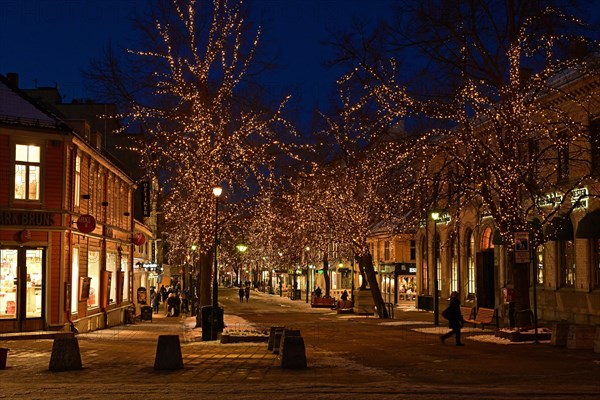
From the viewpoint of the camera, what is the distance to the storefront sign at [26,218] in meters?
28.0

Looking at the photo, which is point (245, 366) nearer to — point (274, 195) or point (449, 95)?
point (449, 95)

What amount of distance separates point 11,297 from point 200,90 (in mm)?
9615

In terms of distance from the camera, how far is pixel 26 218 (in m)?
28.3

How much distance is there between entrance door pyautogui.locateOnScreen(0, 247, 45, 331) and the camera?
28.1 meters

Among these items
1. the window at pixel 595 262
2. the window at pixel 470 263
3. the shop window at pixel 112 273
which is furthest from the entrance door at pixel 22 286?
the window at pixel 470 263

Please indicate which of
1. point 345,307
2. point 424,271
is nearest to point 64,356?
point 345,307

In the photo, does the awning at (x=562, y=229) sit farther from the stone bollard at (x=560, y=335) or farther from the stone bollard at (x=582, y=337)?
the stone bollard at (x=582, y=337)

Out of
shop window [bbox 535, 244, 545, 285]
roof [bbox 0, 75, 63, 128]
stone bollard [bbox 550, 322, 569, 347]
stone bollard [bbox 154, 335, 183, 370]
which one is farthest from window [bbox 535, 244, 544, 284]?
stone bollard [bbox 154, 335, 183, 370]

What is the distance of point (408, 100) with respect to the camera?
85.8ft

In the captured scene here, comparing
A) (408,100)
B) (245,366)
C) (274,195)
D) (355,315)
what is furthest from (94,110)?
(245,366)

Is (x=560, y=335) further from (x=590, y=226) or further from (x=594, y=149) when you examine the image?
(x=590, y=226)

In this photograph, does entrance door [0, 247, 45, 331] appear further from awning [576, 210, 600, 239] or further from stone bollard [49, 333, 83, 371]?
awning [576, 210, 600, 239]

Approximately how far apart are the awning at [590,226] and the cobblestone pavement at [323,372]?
5.93m

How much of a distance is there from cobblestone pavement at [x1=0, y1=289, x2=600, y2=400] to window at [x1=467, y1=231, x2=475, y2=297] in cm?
1720
